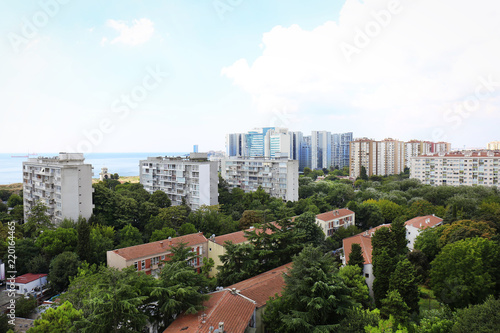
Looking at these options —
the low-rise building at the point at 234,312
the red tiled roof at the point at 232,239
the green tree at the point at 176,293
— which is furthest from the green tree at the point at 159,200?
the green tree at the point at 176,293

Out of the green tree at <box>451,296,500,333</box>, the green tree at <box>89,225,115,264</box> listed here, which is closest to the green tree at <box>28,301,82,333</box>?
the green tree at <box>89,225,115,264</box>

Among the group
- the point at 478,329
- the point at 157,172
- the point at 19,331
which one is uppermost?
the point at 157,172

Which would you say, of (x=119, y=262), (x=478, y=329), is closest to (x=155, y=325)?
(x=119, y=262)

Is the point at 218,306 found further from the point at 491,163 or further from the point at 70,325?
the point at 491,163

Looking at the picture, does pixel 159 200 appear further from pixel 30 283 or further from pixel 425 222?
pixel 425 222

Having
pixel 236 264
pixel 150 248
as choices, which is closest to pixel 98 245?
pixel 150 248

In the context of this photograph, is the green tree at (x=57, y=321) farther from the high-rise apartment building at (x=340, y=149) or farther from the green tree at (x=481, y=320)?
the high-rise apartment building at (x=340, y=149)

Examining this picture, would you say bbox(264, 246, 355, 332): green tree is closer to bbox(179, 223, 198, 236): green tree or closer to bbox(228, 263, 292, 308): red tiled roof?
bbox(228, 263, 292, 308): red tiled roof
